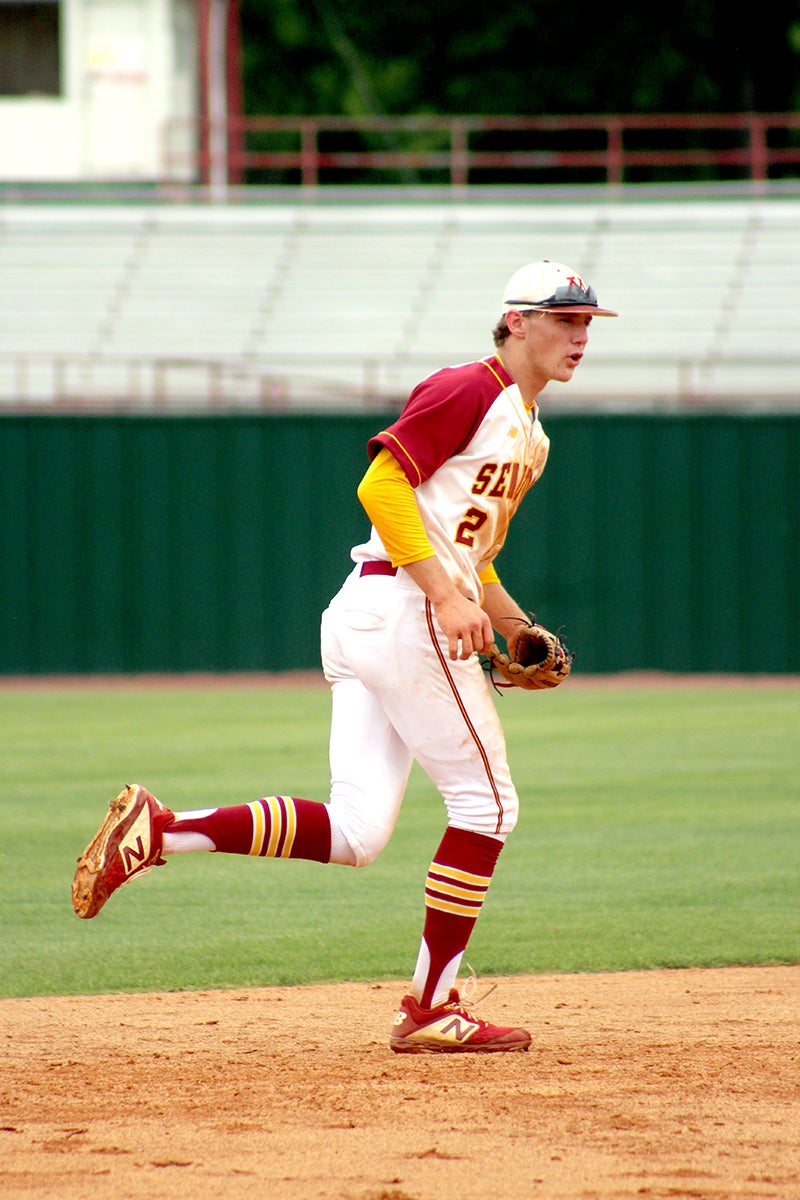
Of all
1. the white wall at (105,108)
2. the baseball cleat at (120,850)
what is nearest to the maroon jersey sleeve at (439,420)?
the baseball cleat at (120,850)

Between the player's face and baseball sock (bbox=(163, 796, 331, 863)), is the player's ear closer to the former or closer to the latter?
the player's face

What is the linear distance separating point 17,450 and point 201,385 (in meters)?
4.17

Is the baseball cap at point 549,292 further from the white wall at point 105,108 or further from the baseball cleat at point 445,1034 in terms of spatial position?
the white wall at point 105,108

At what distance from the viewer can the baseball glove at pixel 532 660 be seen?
4.60m

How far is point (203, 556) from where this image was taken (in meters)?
15.6

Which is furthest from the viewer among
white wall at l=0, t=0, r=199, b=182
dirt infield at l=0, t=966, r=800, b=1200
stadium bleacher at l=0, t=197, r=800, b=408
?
white wall at l=0, t=0, r=199, b=182

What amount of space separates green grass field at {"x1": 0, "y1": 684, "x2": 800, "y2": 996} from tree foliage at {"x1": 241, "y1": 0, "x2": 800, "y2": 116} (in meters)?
22.5

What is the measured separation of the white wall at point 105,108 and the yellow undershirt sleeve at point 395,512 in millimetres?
21638

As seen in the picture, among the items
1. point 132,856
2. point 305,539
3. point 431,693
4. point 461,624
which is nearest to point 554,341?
point 461,624

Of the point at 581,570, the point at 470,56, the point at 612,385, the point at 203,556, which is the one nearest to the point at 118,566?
the point at 203,556

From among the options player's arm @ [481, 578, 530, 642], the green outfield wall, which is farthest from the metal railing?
player's arm @ [481, 578, 530, 642]

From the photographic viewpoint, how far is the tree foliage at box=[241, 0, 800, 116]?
104 feet

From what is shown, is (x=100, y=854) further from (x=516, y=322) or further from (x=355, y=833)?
(x=516, y=322)

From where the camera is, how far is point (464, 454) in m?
4.20
